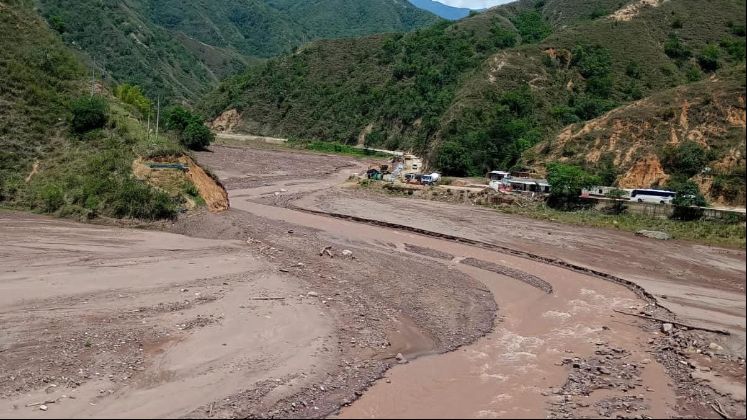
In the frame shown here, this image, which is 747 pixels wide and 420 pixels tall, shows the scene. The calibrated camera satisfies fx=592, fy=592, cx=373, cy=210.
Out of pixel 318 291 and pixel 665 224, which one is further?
pixel 665 224

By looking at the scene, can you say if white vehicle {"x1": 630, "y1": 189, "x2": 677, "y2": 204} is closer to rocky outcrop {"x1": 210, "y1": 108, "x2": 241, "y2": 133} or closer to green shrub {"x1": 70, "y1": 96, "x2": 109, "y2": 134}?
green shrub {"x1": 70, "y1": 96, "x2": 109, "y2": 134}

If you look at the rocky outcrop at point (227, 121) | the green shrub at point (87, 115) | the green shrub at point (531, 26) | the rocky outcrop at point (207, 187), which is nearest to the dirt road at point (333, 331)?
the rocky outcrop at point (207, 187)

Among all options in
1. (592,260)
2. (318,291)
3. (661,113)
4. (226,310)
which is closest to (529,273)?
(592,260)

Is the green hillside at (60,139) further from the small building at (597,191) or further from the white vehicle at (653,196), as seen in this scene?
the white vehicle at (653,196)

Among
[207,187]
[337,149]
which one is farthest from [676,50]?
[207,187]

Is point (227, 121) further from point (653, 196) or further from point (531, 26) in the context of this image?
point (653, 196)

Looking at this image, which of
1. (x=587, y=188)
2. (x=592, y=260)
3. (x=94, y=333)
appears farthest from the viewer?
(x=587, y=188)

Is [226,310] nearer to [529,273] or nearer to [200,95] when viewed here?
[529,273]
